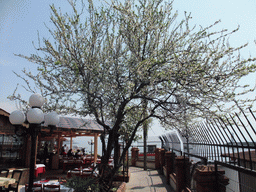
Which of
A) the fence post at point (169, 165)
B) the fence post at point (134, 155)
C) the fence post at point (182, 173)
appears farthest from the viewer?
the fence post at point (134, 155)

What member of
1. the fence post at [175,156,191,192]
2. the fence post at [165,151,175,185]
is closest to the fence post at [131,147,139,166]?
the fence post at [165,151,175,185]

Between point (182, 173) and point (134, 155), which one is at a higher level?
point (182, 173)

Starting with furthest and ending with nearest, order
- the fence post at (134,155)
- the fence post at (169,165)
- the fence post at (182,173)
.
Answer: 1. the fence post at (134,155)
2. the fence post at (169,165)
3. the fence post at (182,173)

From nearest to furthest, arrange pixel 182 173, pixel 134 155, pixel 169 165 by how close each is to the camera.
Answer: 1. pixel 182 173
2. pixel 169 165
3. pixel 134 155

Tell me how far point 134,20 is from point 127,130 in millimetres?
4695

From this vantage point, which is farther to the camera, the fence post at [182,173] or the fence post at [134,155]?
the fence post at [134,155]

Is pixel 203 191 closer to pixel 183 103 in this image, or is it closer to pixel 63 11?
pixel 183 103

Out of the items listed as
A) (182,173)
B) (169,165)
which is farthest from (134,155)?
(182,173)

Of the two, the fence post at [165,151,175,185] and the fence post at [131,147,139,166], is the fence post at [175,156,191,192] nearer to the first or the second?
the fence post at [165,151,175,185]

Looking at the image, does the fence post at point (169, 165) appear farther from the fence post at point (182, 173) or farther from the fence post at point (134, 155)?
the fence post at point (134, 155)

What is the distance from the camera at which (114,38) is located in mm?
6988

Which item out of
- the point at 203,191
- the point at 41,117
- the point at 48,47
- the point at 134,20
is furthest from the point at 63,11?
the point at 203,191

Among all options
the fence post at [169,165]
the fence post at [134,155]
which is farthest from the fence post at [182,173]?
the fence post at [134,155]

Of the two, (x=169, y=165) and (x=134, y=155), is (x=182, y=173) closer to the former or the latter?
(x=169, y=165)
